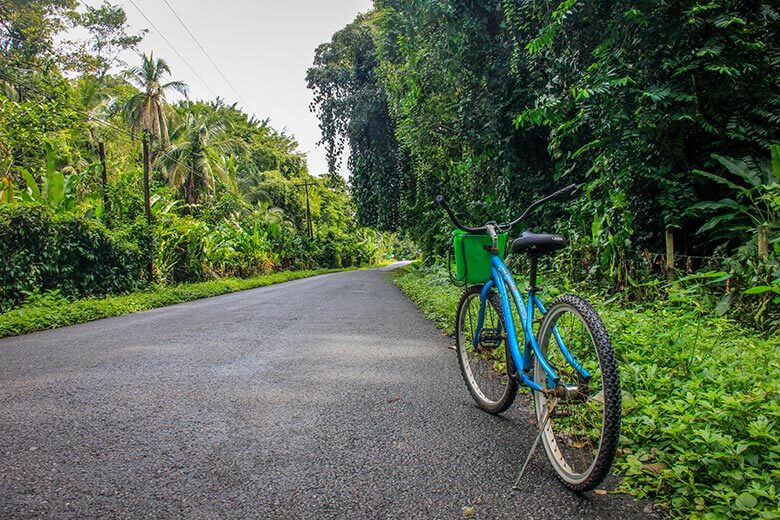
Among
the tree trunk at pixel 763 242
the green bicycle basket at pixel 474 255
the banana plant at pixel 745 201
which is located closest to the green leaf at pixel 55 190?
the green bicycle basket at pixel 474 255

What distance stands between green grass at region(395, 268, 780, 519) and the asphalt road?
0.81ft

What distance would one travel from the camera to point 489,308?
3287mm

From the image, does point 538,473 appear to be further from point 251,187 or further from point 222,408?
point 251,187

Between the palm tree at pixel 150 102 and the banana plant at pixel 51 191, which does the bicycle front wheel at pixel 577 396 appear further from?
the palm tree at pixel 150 102

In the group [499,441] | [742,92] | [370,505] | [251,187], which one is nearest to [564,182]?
[742,92]

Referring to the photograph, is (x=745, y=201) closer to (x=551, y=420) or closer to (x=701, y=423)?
(x=701, y=423)

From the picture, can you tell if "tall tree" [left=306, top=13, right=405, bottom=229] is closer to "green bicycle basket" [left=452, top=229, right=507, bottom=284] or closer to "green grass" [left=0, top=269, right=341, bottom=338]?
"green grass" [left=0, top=269, right=341, bottom=338]

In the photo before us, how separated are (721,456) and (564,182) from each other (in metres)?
7.30

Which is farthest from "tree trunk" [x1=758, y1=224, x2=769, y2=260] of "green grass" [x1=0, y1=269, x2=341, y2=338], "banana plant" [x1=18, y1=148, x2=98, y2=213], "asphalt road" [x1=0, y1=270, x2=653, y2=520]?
"banana plant" [x1=18, y1=148, x2=98, y2=213]

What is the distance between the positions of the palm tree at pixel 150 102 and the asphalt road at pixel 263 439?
2620 centimetres

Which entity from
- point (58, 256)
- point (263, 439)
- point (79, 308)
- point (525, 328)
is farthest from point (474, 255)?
point (58, 256)

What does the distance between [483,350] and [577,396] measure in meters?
1.30

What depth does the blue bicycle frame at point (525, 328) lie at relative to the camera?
7.60ft

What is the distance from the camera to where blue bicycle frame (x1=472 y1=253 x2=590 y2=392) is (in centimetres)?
232
